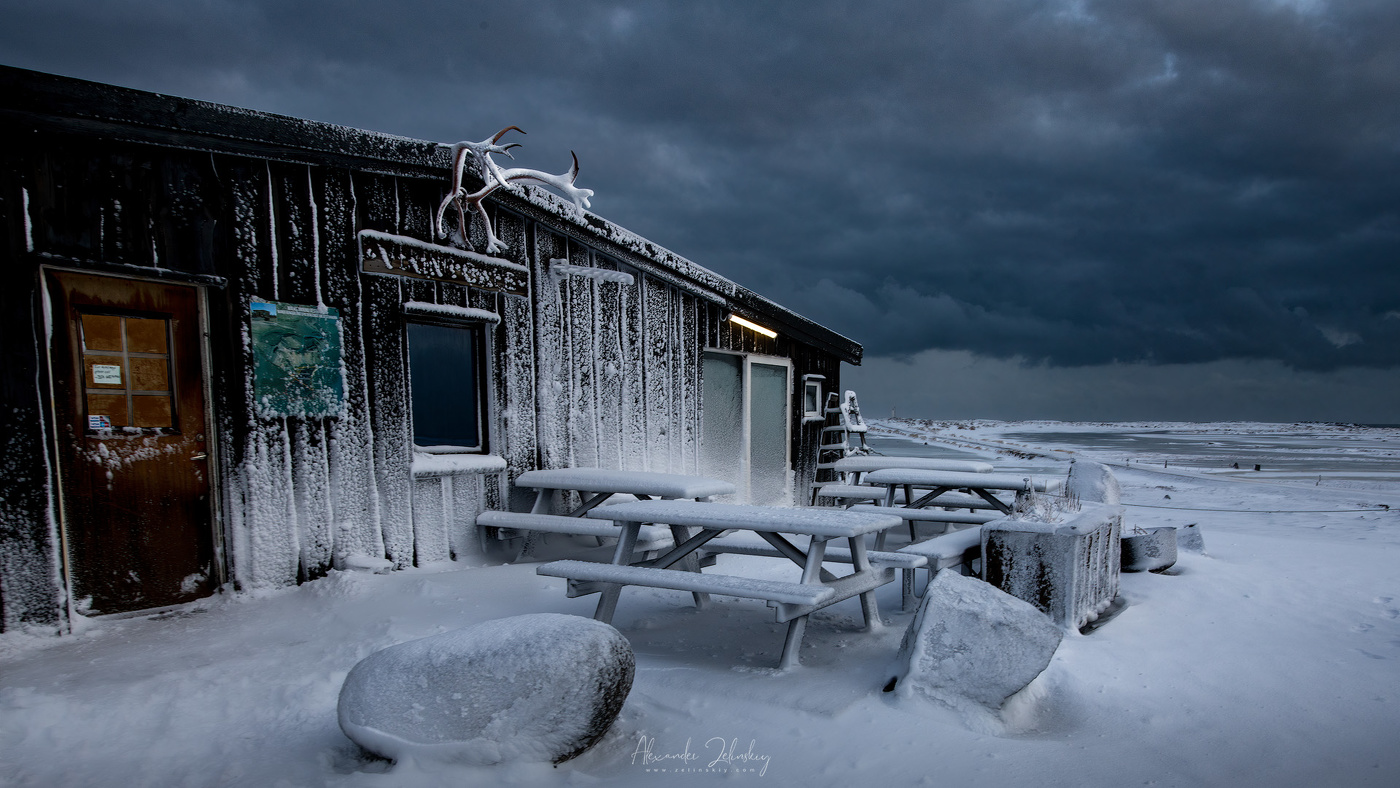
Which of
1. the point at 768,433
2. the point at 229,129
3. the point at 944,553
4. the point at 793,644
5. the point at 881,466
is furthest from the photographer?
the point at 768,433

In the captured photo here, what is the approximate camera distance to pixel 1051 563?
4.10m

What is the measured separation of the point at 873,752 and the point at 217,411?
166 inches

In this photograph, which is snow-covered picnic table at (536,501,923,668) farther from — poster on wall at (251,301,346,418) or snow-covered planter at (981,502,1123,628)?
poster on wall at (251,301,346,418)

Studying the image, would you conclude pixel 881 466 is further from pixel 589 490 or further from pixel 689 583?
pixel 689 583

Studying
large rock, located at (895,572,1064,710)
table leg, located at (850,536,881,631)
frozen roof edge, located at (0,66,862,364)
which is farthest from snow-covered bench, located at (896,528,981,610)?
frozen roof edge, located at (0,66,862,364)

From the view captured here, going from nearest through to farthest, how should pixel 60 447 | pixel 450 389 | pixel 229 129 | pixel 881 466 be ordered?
pixel 60 447 → pixel 229 129 → pixel 450 389 → pixel 881 466

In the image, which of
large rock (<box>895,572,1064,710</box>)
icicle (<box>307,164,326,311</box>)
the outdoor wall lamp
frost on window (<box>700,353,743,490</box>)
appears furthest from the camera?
the outdoor wall lamp

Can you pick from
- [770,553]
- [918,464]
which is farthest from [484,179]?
[918,464]

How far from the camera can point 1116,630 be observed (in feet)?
13.5

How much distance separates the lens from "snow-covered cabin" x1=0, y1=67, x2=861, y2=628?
12.1 feet

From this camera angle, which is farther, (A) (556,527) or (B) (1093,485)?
(B) (1093,485)

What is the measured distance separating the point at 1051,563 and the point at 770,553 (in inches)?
65.8

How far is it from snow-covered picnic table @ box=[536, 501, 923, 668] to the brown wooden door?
7.62ft

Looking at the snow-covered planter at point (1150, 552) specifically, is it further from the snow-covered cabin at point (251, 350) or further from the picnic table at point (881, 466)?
the snow-covered cabin at point (251, 350)
